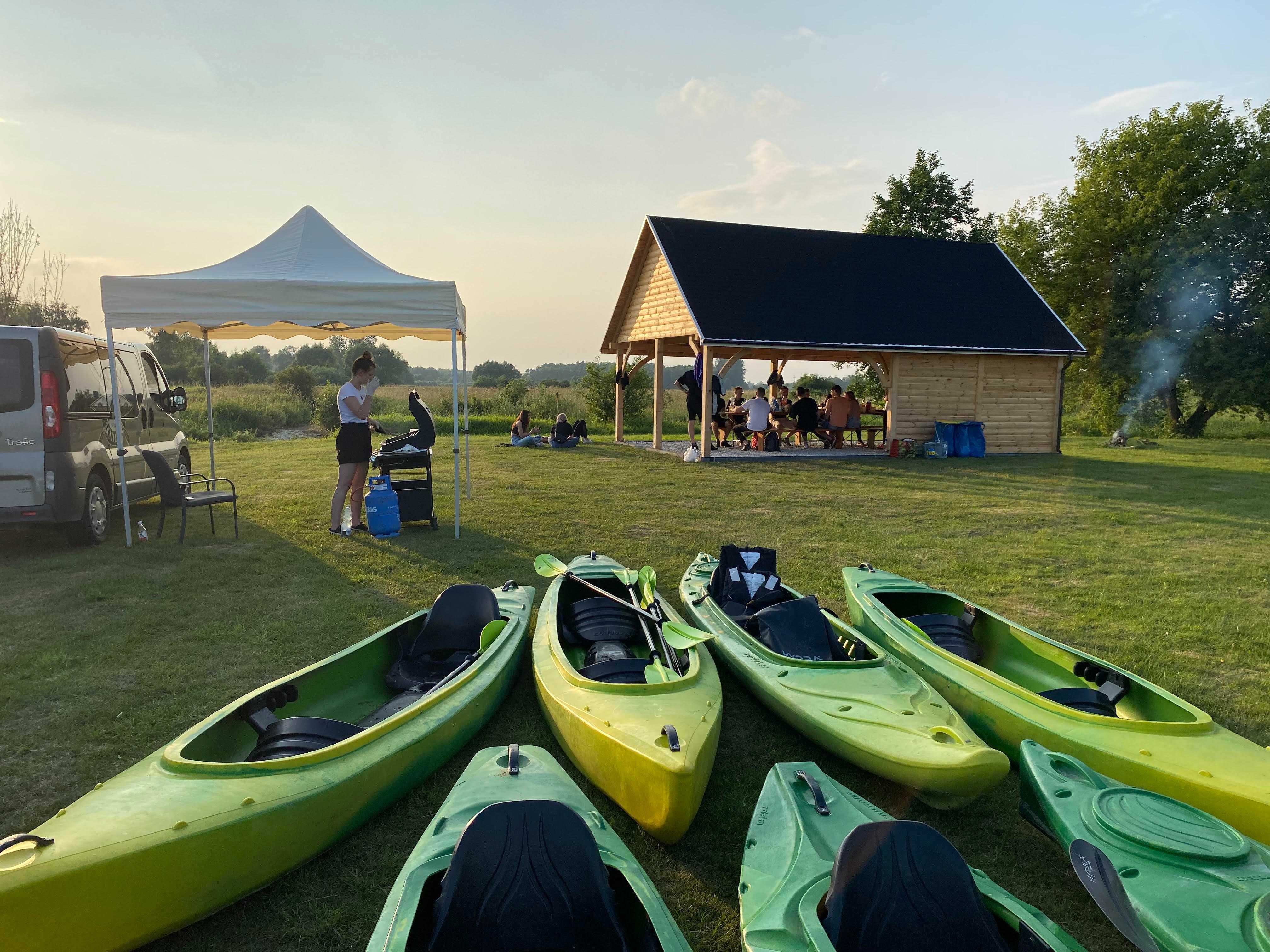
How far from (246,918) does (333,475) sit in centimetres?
1147

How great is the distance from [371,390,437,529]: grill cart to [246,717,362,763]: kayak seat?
18.2 feet

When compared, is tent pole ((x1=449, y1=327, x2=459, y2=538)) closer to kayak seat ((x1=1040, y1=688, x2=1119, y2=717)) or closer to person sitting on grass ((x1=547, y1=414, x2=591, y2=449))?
kayak seat ((x1=1040, y1=688, x2=1119, y2=717))

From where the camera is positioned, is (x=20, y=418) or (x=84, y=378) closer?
(x=20, y=418)

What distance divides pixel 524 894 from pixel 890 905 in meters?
1.03

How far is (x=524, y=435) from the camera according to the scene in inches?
755

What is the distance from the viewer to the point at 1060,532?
8711 millimetres

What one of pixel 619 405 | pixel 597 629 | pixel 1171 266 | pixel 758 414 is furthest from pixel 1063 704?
pixel 1171 266

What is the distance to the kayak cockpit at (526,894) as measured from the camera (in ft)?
6.65

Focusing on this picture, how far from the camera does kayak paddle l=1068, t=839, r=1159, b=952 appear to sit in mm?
2178

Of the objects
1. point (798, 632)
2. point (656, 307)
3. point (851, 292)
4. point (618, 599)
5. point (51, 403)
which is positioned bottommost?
point (798, 632)

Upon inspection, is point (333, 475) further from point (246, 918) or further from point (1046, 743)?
point (1046, 743)

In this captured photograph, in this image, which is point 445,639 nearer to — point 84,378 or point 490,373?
point 84,378

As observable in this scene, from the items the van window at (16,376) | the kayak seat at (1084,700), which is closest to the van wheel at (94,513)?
the van window at (16,376)

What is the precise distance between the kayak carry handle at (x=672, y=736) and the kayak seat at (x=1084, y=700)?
6.45 ft
